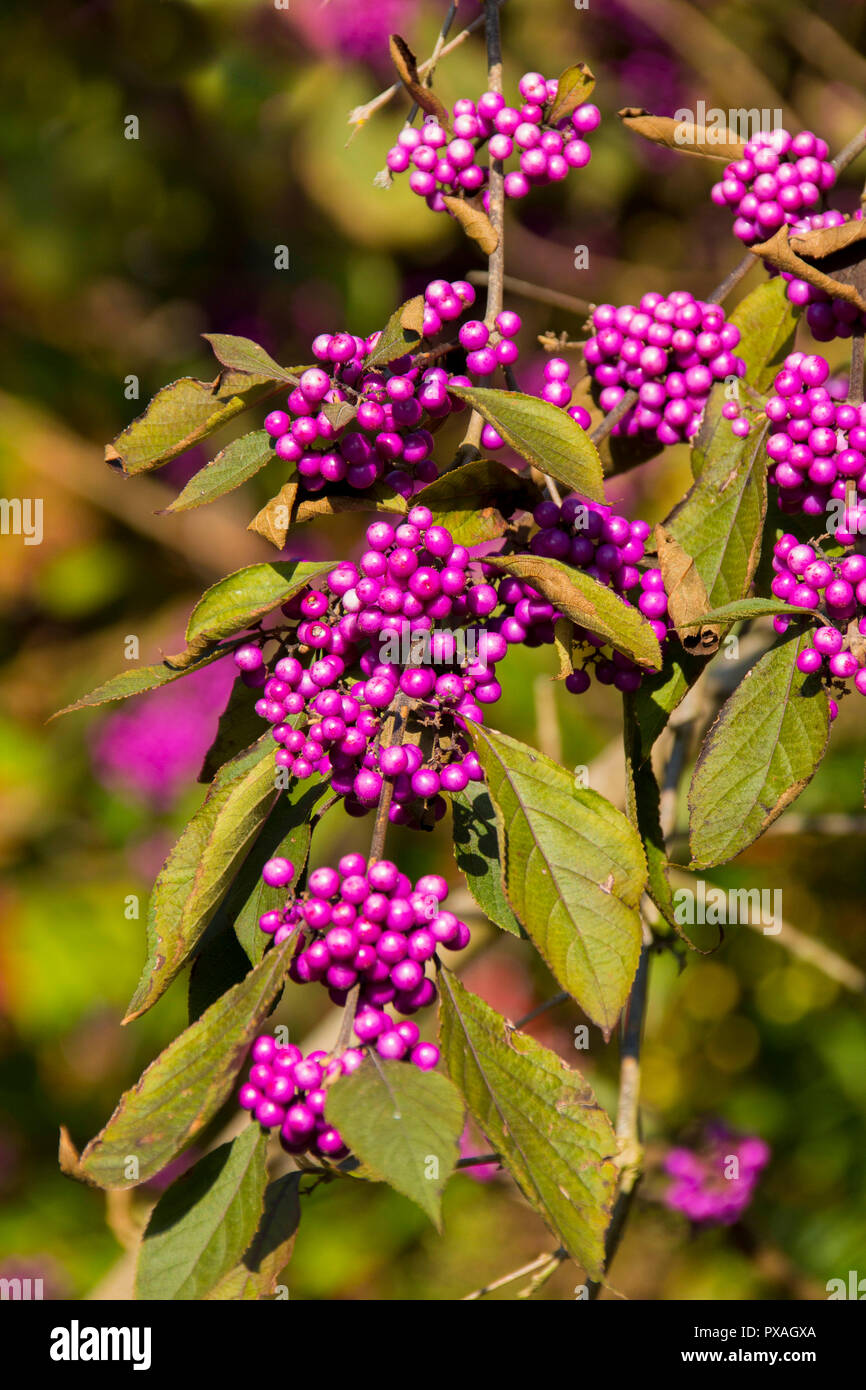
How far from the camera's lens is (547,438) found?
75cm

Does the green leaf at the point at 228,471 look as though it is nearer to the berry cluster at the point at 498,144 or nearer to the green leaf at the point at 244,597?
the green leaf at the point at 244,597

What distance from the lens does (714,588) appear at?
35.0 inches

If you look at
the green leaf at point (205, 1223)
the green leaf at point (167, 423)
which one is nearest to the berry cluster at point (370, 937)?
the green leaf at point (205, 1223)

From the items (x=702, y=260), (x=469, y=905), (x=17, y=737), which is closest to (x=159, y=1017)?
(x=17, y=737)

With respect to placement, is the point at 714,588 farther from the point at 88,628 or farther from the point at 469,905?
the point at 88,628

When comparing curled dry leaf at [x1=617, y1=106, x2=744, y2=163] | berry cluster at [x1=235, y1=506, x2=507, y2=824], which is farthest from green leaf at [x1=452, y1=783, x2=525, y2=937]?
curled dry leaf at [x1=617, y1=106, x2=744, y2=163]

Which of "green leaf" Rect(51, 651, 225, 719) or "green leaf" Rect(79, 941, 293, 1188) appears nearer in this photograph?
"green leaf" Rect(79, 941, 293, 1188)

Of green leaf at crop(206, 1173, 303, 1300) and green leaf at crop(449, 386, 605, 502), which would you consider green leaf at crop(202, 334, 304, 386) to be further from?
green leaf at crop(206, 1173, 303, 1300)

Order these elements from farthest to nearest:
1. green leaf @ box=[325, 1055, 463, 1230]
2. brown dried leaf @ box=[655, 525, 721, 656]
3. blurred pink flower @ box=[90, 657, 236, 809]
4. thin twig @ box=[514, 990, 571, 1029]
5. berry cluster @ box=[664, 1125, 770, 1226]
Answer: blurred pink flower @ box=[90, 657, 236, 809] < berry cluster @ box=[664, 1125, 770, 1226] < thin twig @ box=[514, 990, 571, 1029] < brown dried leaf @ box=[655, 525, 721, 656] < green leaf @ box=[325, 1055, 463, 1230]

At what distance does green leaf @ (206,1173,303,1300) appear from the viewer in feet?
2.43

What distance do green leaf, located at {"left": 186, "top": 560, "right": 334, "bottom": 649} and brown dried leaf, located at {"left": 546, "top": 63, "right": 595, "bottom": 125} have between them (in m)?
0.47

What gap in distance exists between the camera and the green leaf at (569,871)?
2.45 feet

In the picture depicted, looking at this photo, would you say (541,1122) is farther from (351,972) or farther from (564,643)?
(564,643)
